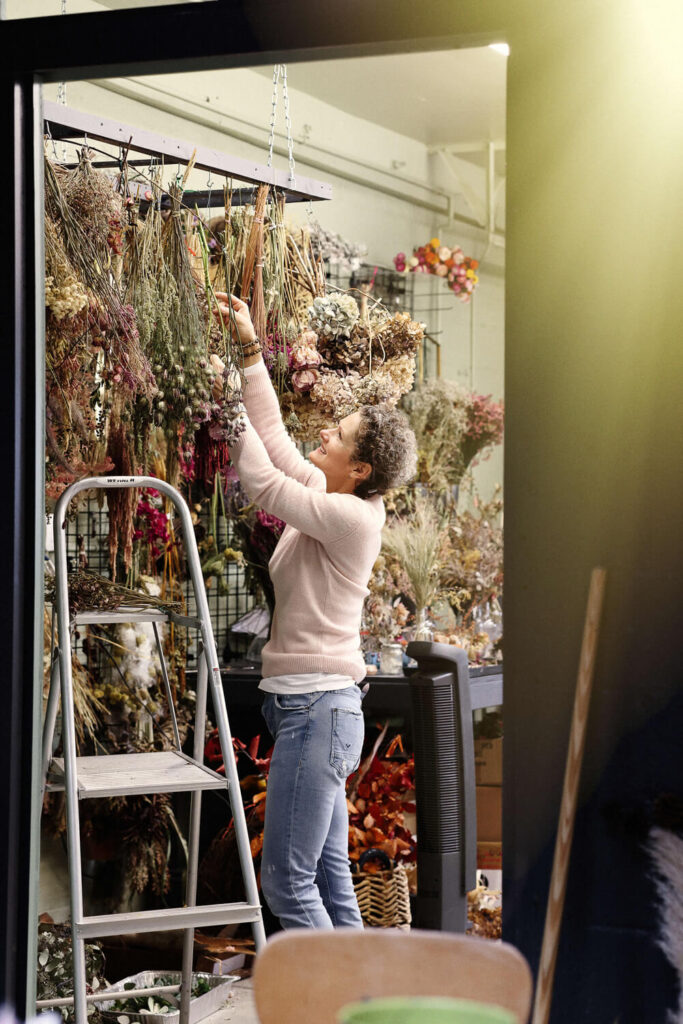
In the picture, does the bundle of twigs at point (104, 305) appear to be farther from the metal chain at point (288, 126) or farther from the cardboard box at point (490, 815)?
the cardboard box at point (490, 815)

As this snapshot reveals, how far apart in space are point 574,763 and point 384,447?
42.0 inches

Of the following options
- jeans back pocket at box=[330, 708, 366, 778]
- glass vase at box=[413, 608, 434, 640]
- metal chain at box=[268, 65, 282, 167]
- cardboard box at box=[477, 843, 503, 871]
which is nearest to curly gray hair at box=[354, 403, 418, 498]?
glass vase at box=[413, 608, 434, 640]

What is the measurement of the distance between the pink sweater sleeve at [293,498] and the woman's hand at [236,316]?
0.66 ft

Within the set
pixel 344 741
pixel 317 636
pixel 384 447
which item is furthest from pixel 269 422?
pixel 344 741

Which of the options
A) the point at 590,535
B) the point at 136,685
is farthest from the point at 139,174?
the point at 136,685

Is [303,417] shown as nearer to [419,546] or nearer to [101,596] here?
[419,546]

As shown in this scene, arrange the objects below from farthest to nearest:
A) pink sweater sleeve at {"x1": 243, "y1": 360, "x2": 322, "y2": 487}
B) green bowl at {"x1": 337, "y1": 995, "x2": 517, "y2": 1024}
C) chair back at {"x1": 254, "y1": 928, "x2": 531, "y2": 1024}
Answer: pink sweater sleeve at {"x1": 243, "y1": 360, "x2": 322, "y2": 487}, chair back at {"x1": 254, "y1": 928, "x2": 531, "y2": 1024}, green bowl at {"x1": 337, "y1": 995, "x2": 517, "y2": 1024}

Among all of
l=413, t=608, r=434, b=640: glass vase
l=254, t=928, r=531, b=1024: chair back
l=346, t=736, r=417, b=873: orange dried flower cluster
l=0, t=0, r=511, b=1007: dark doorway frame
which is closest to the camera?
l=254, t=928, r=531, b=1024: chair back

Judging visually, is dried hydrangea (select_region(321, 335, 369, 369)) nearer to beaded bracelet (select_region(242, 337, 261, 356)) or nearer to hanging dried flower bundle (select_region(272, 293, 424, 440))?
hanging dried flower bundle (select_region(272, 293, 424, 440))

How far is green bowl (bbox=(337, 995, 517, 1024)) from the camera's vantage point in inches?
44.9

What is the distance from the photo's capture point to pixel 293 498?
275cm

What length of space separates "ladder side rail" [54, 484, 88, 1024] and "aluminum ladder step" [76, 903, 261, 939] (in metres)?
0.03

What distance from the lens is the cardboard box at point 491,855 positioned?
2.26 m

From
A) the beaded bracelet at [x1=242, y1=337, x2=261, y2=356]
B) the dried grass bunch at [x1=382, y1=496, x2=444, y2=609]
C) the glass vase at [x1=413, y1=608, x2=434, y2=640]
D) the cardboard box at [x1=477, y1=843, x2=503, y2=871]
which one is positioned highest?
the beaded bracelet at [x1=242, y1=337, x2=261, y2=356]
